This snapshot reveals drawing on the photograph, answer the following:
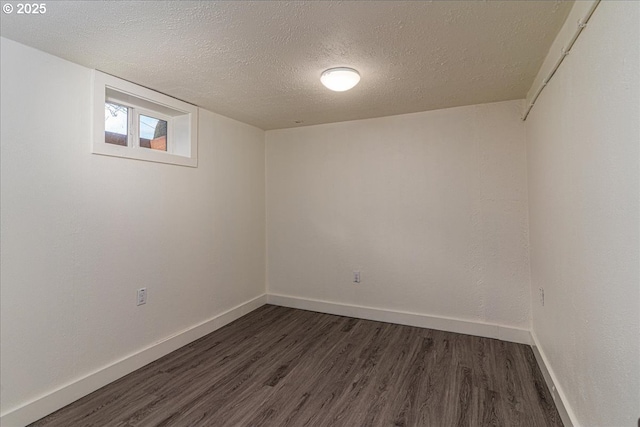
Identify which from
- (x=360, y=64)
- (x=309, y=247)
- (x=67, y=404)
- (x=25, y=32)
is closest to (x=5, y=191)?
(x=25, y=32)

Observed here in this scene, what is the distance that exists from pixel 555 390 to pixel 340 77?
243cm

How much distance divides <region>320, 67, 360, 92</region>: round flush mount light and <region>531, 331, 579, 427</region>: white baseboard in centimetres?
233

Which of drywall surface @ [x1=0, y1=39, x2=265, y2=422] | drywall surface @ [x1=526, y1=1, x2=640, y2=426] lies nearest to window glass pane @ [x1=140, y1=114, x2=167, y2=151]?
drywall surface @ [x1=0, y1=39, x2=265, y2=422]

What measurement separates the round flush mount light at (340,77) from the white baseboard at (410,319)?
91.9 inches

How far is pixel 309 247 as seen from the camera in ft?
12.0

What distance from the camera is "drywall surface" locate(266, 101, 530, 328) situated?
9.08ft

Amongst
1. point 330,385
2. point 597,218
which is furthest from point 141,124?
point 597,218

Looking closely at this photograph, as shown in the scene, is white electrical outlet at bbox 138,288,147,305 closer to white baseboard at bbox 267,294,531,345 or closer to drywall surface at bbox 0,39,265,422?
drywall surface at bbox 0,39,265,422

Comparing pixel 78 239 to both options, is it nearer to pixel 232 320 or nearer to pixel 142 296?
pixel 142 296

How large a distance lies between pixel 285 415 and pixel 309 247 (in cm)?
202

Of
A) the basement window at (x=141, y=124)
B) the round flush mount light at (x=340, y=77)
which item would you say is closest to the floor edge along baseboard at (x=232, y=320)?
the basement window at (x=141, y=124)

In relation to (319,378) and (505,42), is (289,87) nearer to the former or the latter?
(505,42)

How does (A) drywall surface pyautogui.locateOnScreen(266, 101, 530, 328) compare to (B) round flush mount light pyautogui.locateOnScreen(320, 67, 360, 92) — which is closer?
(B) round flush mount light pyautogui.locateOnScreen(320, 67, 360, 92)

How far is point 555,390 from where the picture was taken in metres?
1.83
